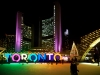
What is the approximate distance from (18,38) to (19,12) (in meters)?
5.92

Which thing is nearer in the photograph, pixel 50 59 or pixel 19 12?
pixel 50 59

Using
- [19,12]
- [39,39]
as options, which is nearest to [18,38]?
[19,12]

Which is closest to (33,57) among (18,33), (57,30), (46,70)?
(57,30)

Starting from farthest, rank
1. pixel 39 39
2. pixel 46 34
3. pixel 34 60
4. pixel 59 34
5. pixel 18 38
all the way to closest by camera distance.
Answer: pixel 46 34 → pixel 39 39 → pixel 18 38 → pixel 59 34 → pixel 34 60

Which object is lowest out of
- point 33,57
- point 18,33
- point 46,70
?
point 46,70

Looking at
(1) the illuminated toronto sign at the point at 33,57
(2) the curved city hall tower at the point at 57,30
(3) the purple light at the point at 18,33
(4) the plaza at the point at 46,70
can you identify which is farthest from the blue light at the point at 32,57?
(4) the plaza at the point at 46,70

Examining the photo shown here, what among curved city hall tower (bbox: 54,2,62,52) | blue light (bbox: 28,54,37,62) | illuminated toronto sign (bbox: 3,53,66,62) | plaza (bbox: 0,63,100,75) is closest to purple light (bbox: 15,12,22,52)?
curved city hall tower (bbox: 54,2,62,52)

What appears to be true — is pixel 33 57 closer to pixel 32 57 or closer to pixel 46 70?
pixel 32 57

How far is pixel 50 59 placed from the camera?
42.4m

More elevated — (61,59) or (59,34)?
(59,34)

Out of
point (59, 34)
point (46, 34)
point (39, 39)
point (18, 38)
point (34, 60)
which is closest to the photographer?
point (34, 60)

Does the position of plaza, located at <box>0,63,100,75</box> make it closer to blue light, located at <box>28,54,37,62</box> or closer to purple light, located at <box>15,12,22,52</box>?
blue light, located at <box>28,54,37,62</box>

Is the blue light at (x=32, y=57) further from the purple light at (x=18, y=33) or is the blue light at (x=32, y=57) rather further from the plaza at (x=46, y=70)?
the plaza at (x=46, y=70)

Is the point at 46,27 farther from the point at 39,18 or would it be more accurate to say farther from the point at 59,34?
the point at 59,34
